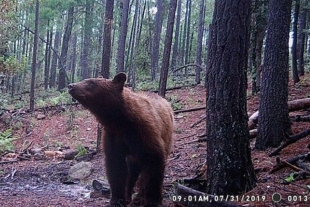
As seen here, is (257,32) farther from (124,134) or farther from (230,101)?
(124,134)

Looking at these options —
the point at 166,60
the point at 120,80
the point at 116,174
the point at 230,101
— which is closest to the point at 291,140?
the point at 230,101

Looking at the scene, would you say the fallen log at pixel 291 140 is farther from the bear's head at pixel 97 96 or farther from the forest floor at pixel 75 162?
the bear's head at pixel 97 96

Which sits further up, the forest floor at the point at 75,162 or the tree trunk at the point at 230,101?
the tree trunk at the point at 230,101

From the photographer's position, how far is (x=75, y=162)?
11.8m

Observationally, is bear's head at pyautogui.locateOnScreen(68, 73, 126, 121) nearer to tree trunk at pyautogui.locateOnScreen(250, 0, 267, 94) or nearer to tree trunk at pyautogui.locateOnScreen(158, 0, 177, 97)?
tree trunk at pyautogui.locateOnScreen(158, 0, 177, 97)

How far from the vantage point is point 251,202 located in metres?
4.48

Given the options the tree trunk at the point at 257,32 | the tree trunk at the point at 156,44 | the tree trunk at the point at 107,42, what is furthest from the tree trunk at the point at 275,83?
the tree trunk at the point at 156,44

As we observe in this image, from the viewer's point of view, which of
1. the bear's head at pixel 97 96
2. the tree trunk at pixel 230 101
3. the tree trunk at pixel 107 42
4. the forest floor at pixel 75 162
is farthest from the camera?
the tree trunk at pixel 107 42

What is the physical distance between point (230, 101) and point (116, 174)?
221cm

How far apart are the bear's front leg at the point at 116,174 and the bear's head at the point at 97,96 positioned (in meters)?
0.68

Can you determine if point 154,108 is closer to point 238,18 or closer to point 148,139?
point 148,139

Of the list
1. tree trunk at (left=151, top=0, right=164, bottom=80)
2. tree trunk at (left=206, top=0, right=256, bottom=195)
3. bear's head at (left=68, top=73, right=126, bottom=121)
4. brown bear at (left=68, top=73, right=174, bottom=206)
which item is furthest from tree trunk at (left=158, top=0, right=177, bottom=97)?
tree trunk at (left=151, top=0, right=164, bottom=80)

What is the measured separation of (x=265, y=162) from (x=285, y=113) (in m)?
1.68

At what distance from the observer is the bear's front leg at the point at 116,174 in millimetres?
5695
